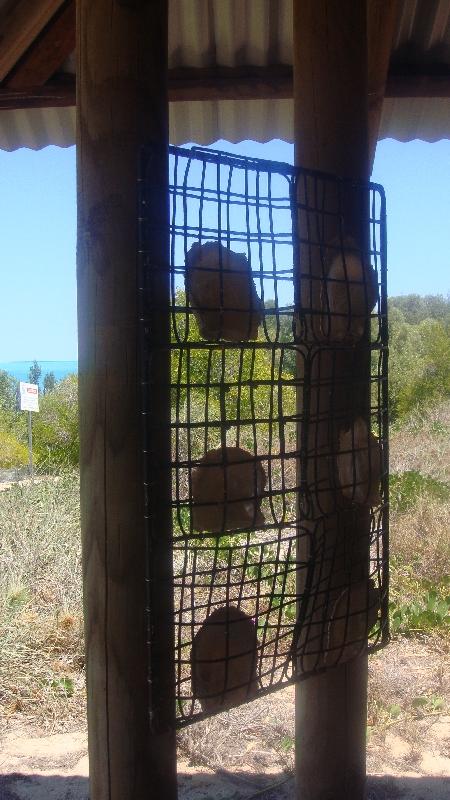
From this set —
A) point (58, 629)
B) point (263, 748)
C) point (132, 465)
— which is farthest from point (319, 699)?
point (58, 629)

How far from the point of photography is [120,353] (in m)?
1.02

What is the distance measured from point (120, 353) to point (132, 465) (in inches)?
6.2

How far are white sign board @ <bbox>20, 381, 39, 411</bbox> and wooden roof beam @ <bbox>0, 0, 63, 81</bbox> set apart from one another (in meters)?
4.38

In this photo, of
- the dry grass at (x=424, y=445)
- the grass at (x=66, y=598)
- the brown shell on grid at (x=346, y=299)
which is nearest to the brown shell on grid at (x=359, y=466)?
the brown shell on grid at (x=346, y=299)

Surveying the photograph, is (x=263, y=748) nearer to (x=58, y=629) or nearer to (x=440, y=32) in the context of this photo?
(x=58, y=629)

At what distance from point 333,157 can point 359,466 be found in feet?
1.92

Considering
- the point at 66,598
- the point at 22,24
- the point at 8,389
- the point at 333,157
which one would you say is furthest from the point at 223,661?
the point at 8,389

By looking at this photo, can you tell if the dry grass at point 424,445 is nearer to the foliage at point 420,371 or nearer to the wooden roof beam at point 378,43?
the foliage at point 420,371

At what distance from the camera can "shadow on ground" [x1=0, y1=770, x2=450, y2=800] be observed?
7.19 ft

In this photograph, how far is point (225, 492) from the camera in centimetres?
106

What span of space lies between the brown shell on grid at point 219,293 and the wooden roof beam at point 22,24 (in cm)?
151

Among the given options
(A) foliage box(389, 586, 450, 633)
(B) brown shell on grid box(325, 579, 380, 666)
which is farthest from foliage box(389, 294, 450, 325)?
(B) brown shell on grid box(325, 579, 380, 666)

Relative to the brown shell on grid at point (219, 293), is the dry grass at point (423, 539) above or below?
below

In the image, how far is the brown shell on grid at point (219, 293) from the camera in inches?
40.9
